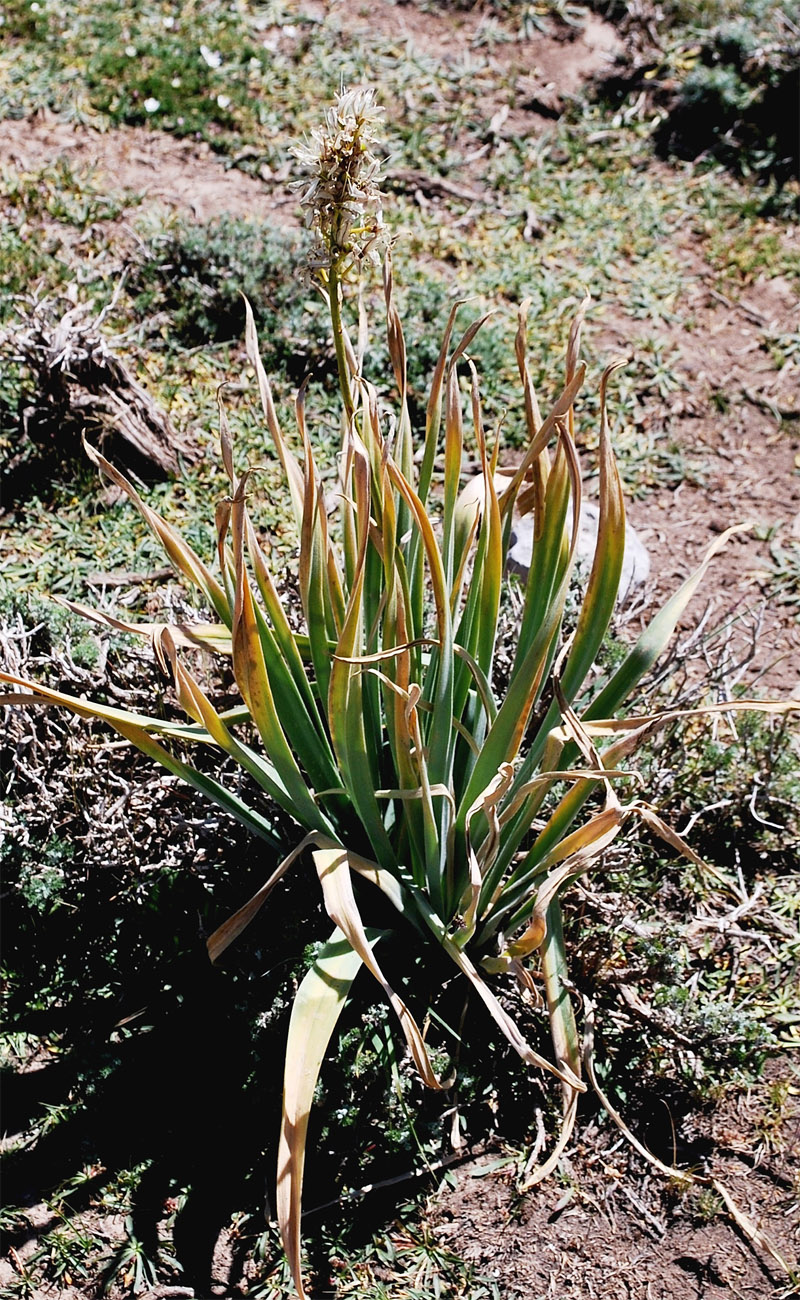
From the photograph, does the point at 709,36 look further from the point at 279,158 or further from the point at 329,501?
the point at 329,501

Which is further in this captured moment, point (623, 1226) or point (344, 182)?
point (623, 1226)

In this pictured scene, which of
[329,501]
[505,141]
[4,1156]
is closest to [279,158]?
[505,141]

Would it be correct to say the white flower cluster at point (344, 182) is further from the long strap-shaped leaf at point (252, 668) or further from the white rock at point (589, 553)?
the white rock at point (589, 553)

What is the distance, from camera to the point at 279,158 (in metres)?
4.98

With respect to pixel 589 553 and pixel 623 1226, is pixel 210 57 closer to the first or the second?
pixel 589 553

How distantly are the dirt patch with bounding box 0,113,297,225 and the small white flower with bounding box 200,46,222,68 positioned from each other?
49 centimetres

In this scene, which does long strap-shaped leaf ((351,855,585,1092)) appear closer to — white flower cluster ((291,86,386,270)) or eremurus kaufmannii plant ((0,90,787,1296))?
eremurus kaufmannii plant ((0,90,787,1296))

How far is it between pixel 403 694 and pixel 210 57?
4.51 metres

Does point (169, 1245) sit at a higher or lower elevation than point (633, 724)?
lower

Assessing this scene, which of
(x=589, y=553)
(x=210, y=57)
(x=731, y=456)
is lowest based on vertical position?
(x=589, y=553)

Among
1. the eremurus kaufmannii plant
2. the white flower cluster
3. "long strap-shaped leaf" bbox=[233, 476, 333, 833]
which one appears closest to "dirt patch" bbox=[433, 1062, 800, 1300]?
A: the eremurus kaufmannii plant

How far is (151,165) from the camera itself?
16.0 feet

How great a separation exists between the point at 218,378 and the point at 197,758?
177cm

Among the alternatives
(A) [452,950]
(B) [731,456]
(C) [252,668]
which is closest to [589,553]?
(B) [731,456]
